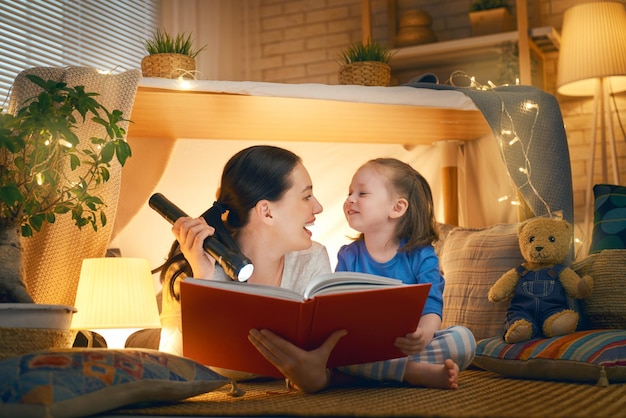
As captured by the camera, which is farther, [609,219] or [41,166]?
[609,219]

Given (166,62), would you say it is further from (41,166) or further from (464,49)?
(464,49)

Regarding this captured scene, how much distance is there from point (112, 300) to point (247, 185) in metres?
0.47

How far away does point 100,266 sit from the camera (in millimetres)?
1828

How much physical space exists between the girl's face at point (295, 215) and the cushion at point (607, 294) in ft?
2.36

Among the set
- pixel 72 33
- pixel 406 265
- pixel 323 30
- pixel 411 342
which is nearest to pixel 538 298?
pixel 406 265

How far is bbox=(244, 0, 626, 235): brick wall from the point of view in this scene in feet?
10.8

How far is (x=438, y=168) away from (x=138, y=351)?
1.55m

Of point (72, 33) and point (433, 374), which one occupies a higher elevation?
point (72, 33)

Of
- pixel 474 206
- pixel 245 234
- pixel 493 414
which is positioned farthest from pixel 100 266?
pixel 474 206

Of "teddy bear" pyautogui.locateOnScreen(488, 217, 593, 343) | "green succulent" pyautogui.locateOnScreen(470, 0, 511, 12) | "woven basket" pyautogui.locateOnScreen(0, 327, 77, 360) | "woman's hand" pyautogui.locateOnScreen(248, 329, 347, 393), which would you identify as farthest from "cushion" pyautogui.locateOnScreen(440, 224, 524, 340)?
"green succulent" pyautogui.locateOnScreen(470, 0, 511, 12)

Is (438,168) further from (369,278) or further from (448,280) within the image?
(369,278)

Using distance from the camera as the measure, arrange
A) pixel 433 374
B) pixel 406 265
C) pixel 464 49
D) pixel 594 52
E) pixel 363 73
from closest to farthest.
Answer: pixel 433 374, pixel 406 265, pixel 363 73, pixel 594 52, pixel 464 49

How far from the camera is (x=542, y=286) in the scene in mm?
1816

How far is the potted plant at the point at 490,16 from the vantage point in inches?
121
